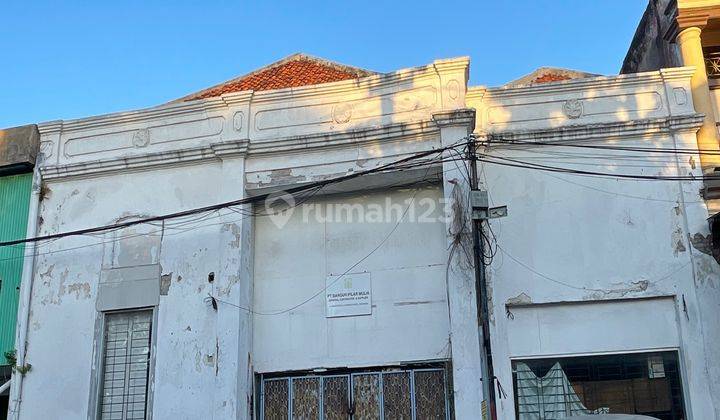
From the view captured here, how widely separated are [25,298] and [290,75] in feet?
22.9

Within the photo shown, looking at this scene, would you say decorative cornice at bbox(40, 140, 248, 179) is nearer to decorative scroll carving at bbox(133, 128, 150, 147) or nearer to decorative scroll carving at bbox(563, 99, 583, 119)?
decorative scroll carving at bbox(133, 128, 150, 147)

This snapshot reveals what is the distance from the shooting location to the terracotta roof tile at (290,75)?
15.8 metres

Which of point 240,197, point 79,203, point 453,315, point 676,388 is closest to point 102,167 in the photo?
point 79,203

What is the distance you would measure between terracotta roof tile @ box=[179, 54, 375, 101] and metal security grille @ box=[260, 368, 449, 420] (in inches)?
254

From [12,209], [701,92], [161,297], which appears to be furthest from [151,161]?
[701,92]

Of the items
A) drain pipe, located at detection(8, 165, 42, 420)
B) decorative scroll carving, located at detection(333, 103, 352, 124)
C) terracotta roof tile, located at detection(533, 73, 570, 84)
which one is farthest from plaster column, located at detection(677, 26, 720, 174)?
drain pipe, located at detection(8, 165, 42, 420)

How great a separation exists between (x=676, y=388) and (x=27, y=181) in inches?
462

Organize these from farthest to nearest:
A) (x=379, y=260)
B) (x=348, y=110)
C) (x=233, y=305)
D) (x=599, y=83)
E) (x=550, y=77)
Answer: (x=550, y=77) < (x=348, y=110) < (x=379, y=260) < (x=599, y=83) < (x=233, y=305)

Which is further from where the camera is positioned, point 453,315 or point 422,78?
point 422,78

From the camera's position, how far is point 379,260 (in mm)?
12477

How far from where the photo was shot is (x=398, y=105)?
12469mm

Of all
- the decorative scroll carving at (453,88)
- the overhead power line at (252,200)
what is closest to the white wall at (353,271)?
the overhead power line at (252,200)

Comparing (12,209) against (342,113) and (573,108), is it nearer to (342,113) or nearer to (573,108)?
(342,113)

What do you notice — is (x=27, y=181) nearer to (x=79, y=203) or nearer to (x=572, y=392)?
(x=79, y=203)
